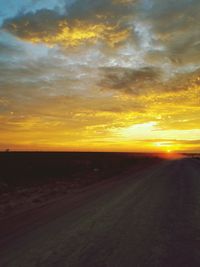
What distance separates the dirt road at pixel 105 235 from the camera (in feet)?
19.6

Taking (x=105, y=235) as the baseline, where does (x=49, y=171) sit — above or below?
above

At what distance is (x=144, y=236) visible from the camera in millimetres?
7543

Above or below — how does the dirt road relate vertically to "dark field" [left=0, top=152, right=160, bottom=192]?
below

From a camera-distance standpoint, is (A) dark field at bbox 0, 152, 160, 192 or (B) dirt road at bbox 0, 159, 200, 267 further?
(A) dark field at bbox 0, 152, 160, 192

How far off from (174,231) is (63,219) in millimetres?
3539

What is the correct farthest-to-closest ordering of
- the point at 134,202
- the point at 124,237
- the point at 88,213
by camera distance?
the point at 134,202, the point at 88,213, the point at 124,237

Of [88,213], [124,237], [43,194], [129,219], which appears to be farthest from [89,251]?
[43,194]

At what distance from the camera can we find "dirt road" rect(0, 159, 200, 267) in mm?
5988

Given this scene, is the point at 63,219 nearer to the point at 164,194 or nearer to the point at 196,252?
the point at 196,252

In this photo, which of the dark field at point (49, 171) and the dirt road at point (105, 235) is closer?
the dirt road at point (105, 235)

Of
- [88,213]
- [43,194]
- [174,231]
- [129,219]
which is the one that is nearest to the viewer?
[174,231]

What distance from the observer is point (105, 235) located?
7.57m

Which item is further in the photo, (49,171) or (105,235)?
(49,171)

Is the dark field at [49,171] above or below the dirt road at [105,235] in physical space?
above
